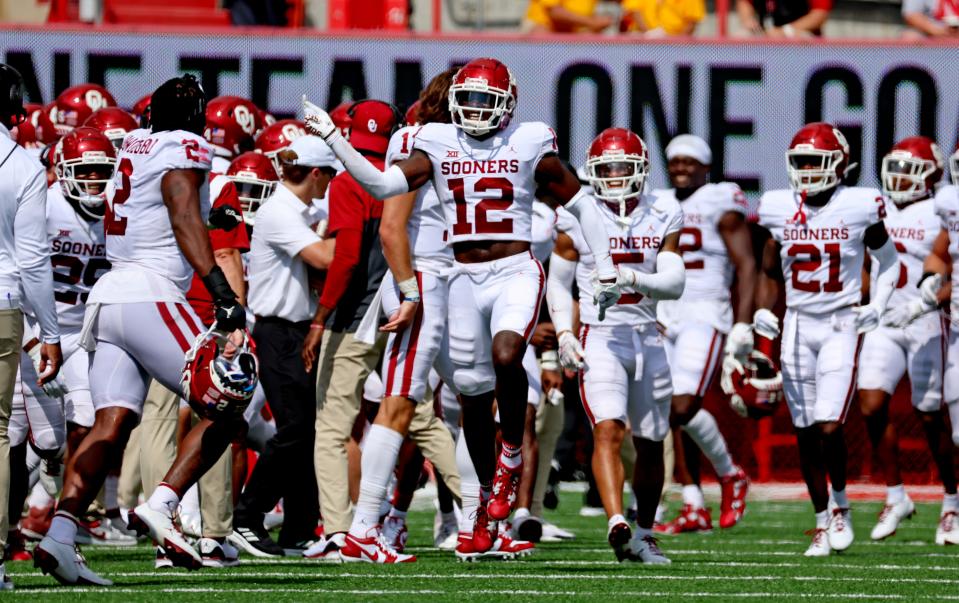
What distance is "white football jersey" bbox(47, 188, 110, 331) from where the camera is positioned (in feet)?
26.1

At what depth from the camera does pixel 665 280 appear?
300 inches

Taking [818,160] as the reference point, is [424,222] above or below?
below

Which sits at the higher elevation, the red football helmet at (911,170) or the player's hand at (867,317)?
the red football helmet at (911,170)

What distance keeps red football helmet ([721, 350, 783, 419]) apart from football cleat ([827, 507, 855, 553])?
41.2 inches

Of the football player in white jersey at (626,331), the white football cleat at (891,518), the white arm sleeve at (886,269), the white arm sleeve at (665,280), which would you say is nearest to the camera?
the white arm sleeve at (665,280)

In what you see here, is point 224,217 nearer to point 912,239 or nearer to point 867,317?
point 867,317

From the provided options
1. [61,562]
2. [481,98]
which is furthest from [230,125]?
[61,562]

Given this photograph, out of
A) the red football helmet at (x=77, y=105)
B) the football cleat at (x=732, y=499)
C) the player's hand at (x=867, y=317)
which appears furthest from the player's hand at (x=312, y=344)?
the red football helmet at (x=77, y=105)

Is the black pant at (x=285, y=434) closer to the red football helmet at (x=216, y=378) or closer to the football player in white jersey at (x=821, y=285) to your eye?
the red football helmet at (x=216, y=378)

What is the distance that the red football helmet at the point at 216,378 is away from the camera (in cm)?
621

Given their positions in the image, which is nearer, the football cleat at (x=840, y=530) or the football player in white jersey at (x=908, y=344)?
the football cleat at (x=840, y=530)

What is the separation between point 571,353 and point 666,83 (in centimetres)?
536

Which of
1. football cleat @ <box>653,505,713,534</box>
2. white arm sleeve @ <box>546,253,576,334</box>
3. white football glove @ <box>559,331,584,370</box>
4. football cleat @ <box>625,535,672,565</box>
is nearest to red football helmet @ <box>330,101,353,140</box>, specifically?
white arm sleeve @ <box>546,253,576,334</box>

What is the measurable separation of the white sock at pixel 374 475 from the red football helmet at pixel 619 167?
156 cm
